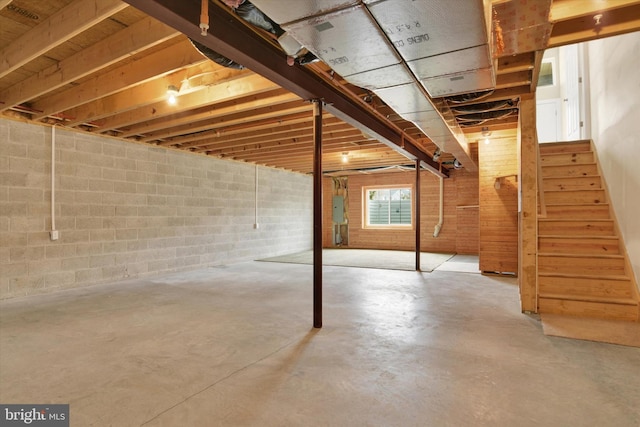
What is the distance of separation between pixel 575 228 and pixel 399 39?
356 cm

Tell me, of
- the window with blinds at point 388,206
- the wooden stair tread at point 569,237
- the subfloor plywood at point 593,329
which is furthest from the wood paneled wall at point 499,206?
the window with blinds at point 388,206

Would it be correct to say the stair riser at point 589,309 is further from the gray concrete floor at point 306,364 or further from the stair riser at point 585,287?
the gray concrete floor at point 306,364

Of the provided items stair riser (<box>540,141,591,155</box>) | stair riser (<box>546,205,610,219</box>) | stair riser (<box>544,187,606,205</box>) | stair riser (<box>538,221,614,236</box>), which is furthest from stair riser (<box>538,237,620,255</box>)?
stair riser (<box>540,141,591,155</box>)

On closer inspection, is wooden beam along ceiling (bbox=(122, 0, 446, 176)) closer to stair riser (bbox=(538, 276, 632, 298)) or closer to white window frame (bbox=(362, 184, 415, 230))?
stair riser (bbox=(538, 276, 632, 298))

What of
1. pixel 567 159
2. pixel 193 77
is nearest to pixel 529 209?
pixel 567 159

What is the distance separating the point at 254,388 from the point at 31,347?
189 cm

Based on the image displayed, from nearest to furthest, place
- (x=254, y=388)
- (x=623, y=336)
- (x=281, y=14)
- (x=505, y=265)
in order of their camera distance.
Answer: (x=281, y=14) → (x=254, y=388) → (x=623, y=336) → (x=505, y=265)

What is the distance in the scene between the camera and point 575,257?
11.8ft

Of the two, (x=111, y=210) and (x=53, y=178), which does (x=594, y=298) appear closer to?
(x=111, y=210)

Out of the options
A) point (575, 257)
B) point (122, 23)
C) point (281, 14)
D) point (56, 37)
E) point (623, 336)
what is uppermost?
point (122, 23)

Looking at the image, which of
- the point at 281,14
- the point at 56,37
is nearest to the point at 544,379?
the point at 281,14

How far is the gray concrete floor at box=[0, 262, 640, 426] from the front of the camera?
1.69 meters

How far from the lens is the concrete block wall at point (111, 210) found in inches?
159

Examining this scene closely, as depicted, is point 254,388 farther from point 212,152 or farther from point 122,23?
point 212,152
